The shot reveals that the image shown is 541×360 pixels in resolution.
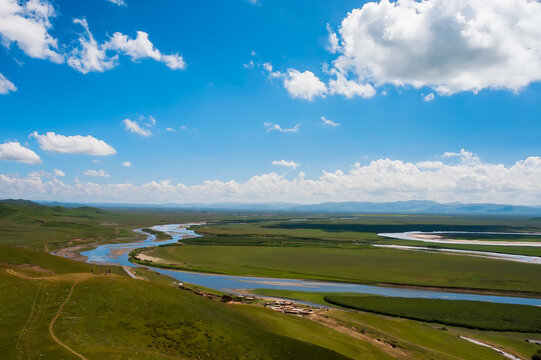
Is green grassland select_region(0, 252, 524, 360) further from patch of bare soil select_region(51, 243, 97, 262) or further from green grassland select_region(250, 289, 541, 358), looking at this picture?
patch of bare soil select_region(51, 243, 97, 262)

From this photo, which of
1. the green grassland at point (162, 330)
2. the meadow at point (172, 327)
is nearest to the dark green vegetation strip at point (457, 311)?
the meadow at point (172, 327)

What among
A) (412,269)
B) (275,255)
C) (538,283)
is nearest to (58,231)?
(275,255)

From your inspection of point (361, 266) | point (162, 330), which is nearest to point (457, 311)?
point (361, 266)

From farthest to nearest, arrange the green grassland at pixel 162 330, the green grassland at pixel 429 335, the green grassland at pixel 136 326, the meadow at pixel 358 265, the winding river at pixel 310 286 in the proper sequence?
1. the meadow at pixel 358 265
2. the winding river at pixel 310 286
3. the green grassland at pixel 429 335
4. the green grassland at pixel 162 330
5. the green grassland at pixel 136 326

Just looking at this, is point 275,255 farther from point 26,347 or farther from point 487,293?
point 26,347

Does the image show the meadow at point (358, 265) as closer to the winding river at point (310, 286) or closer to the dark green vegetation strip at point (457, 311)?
the winding river at point (310, 286)

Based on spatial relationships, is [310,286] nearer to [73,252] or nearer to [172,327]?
[172,327]

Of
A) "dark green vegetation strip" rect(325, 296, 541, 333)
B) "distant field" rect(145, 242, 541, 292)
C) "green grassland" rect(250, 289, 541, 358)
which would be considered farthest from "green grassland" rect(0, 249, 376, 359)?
"distant field" rect(145, 242, 541, 292)
